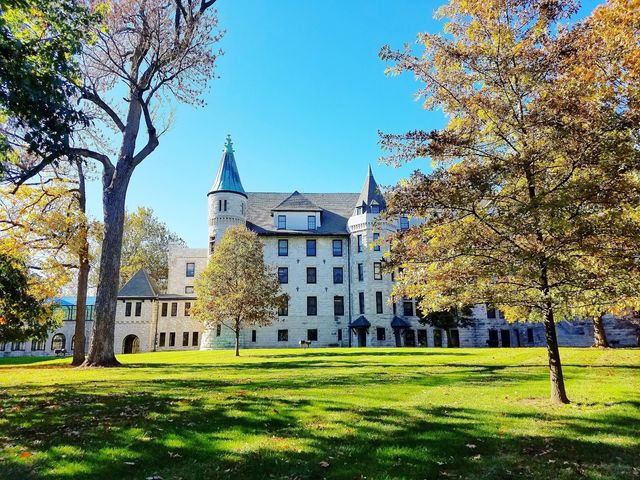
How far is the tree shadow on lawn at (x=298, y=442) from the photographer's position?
4.93m

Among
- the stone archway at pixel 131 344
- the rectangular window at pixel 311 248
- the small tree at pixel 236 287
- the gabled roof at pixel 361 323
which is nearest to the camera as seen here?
the small tree at pixel 236 287

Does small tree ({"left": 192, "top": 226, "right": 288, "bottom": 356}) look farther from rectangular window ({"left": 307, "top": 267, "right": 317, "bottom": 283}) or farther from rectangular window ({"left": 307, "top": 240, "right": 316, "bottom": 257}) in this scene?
rectangular window ({"left": 307, "top": 240, "right": 316, "bottom": 257})

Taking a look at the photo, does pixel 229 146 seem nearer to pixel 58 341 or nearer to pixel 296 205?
pixel 296 205

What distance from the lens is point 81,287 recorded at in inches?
839

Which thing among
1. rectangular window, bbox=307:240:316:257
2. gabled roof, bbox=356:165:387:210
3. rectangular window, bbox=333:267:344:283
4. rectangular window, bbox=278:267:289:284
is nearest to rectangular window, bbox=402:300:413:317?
rectangular window, bbox=333:267:344:283

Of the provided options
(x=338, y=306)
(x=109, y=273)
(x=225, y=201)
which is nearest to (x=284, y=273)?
(x=338, y=306)

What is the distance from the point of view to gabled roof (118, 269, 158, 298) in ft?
148

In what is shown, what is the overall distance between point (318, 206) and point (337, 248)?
18.0ft

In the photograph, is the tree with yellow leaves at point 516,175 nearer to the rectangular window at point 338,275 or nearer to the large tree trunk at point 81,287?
the large tree trunk at point 81,287

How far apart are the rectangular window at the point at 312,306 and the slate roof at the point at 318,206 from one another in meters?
6.42

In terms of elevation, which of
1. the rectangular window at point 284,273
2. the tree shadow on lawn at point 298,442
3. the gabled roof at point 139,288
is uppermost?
the rectangular window at point 284,273

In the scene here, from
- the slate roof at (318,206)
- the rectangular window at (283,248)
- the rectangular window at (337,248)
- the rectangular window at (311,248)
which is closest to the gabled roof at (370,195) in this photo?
the slate roof at (318,206)

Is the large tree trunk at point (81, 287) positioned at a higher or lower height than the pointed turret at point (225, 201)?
lower

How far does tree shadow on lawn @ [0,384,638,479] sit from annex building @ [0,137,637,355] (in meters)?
33.8
